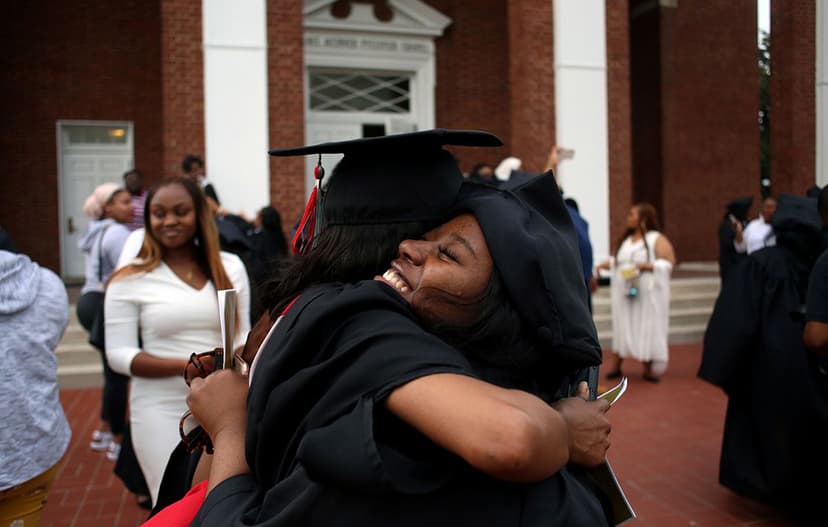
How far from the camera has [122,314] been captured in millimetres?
3266

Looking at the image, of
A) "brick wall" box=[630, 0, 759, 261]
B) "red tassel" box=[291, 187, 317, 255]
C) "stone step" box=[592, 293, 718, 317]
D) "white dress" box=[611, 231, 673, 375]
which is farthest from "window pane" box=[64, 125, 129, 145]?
"red tassel" box=[291, 187, 317, 255]

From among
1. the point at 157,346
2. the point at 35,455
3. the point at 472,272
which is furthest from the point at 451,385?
the point at 157,346

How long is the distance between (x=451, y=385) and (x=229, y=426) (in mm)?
556

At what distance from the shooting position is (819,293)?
3.41 meters

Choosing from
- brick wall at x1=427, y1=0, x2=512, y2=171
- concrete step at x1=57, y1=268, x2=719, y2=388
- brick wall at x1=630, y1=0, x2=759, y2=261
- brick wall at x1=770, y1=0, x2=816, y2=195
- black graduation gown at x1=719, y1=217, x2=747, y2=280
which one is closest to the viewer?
brick wall at x1=770, y1=0, x2=816, y2=195

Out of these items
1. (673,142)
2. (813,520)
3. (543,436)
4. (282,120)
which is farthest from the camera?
(673,142)

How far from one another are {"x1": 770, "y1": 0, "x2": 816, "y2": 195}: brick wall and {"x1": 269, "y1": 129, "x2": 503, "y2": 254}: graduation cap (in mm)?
1744

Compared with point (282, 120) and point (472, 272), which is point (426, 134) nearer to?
point (472, 272)

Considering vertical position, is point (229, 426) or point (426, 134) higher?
point (426, 134)

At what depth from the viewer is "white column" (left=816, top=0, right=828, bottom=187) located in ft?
8.89

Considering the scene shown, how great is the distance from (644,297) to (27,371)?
22.6 ft

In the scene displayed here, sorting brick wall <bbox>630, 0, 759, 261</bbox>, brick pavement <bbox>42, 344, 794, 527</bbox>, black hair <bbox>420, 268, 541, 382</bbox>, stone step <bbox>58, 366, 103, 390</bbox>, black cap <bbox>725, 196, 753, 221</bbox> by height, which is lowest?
brick pavement <bbox>42, 344, 794, 527</bbox>

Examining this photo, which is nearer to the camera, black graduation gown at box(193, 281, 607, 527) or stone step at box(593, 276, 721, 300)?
black graduation gown at box(193, 281, 607, 527)

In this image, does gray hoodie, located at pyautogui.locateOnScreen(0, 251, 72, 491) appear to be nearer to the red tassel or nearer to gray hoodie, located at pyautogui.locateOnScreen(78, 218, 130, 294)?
the red tassel
